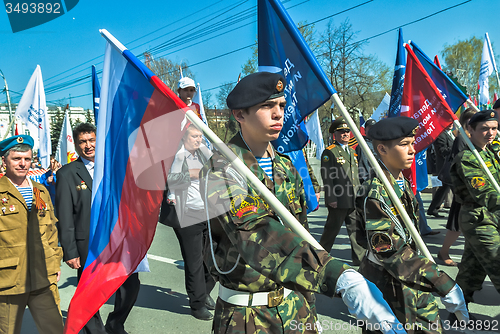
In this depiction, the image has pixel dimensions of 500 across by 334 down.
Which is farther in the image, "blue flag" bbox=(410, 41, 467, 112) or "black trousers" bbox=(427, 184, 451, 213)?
"black trousers" bbox=(427, 184, 451, 213)

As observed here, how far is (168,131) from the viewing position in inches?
96.4

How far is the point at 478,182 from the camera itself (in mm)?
3871

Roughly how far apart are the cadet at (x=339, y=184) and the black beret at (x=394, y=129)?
3613 mm

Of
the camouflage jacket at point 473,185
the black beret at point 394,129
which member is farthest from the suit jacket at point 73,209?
the camouflage jacket at point 473,185

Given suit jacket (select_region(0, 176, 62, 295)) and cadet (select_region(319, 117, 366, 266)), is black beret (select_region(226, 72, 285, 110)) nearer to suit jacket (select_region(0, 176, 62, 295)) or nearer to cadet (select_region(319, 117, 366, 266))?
suit jacket (select_region(0, 176, 62, 295))

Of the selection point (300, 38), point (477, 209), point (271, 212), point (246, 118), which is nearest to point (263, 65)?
point (300, 38)

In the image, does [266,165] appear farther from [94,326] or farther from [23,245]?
[94,326]

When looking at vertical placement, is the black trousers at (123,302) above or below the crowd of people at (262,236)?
below

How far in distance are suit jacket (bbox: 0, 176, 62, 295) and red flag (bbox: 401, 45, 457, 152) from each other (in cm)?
365

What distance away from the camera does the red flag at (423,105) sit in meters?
4.19

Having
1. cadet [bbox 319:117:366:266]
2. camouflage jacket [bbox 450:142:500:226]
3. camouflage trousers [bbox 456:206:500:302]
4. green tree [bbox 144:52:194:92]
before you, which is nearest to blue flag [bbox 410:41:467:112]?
camouflage jacket [bbox 450:142:500:226]

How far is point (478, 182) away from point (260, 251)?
10.1ft

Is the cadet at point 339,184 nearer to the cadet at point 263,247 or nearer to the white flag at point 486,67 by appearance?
the cadet at point 263,247

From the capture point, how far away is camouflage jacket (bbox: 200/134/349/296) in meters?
1.49
